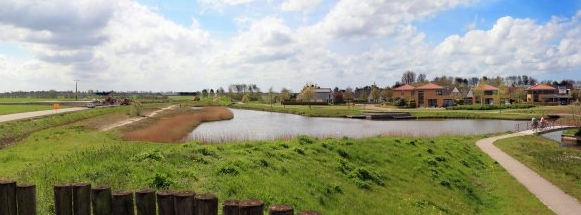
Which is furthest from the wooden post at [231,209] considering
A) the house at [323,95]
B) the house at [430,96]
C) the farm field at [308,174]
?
the house at [323,95]

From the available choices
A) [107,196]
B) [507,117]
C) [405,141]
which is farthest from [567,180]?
[507,117]

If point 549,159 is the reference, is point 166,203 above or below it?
above

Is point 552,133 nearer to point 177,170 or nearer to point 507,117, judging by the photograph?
point 507,117

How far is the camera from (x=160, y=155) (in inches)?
488

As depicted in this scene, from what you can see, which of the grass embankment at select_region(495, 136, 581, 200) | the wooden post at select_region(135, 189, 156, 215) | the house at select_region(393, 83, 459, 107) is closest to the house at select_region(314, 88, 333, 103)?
the house at select_region(393, 83, 459, 107)

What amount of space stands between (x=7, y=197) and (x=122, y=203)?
1.18 m

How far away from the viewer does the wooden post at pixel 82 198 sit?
4597mm

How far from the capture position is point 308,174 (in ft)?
46.1

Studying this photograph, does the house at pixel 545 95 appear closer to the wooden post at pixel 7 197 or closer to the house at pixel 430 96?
the house at pixel 430 96

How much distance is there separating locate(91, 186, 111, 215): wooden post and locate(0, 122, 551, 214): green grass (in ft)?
11.4

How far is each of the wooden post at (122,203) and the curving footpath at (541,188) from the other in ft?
48.2

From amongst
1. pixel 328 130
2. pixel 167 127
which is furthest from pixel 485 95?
pixel 167 127

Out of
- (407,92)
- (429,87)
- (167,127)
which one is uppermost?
(429,87)

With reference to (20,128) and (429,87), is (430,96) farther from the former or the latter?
(20,128)
